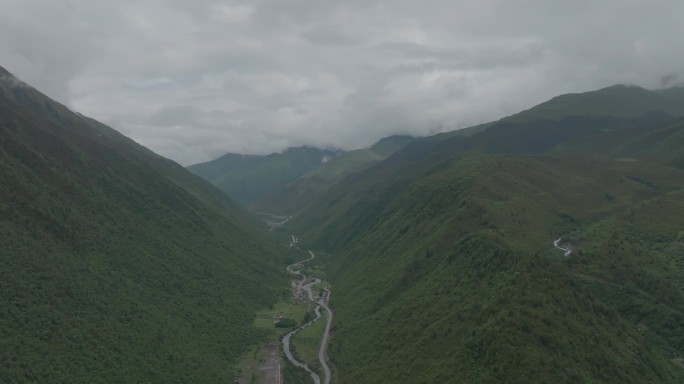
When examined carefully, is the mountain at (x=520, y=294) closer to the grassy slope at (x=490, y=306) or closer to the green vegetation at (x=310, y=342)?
the grassy slope at (x=490, y=306)

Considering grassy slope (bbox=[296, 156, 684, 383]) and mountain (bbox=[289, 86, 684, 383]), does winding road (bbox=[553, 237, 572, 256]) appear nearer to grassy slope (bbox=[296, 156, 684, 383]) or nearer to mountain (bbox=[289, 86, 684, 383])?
mountain (bbox=[289, 86, 684, 383])

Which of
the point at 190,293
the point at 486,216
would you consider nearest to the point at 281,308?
the point at 190,293

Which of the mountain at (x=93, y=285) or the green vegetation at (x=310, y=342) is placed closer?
the mountain at (x=93, y=285)

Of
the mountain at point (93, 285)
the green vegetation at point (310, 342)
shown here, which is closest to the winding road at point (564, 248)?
the green vegetation at point (310, 342)

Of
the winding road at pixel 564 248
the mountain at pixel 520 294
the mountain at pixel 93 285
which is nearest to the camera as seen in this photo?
the mountain at pixel 520 294

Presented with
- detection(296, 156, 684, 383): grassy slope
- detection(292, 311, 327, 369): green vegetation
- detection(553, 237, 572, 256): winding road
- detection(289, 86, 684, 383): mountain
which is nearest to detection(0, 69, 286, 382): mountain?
detection(292, 311, 327, 369): green vegetation

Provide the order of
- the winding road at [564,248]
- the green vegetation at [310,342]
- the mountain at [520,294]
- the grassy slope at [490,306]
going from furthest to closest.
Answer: the green vegetation at [310,342] < the winding road at [564,248] < the mountain at [520,294] < the grassy slope at [490,306]
